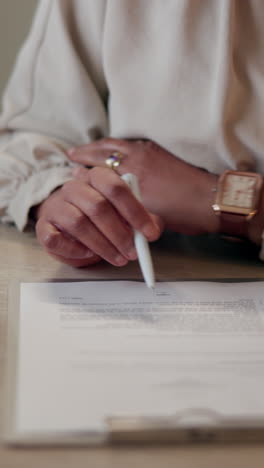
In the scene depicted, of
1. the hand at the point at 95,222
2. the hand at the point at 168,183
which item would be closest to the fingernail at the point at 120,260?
the hand at the point at 95,222

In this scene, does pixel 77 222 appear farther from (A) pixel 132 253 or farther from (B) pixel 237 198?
(B) pixel 237 198

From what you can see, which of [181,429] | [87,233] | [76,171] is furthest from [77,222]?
[181,429]

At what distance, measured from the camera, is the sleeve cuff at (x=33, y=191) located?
2.40 feet

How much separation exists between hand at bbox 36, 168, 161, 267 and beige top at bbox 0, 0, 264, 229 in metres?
0.11

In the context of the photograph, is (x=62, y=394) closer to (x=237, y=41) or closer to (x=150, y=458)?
(x=150, y=458)

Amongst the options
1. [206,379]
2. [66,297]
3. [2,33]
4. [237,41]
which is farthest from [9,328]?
[2,33]

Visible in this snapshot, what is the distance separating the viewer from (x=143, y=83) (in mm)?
752

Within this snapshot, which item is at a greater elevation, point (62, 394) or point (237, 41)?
point (237, 41)

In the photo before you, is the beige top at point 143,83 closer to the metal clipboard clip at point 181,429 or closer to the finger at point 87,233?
the finger at point 87,233

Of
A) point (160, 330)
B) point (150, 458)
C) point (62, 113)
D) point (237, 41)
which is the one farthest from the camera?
point (62, 113)

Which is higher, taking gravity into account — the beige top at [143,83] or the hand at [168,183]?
the beige top at [143,83]

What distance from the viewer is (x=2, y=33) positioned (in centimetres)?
119

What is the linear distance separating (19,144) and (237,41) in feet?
1.06

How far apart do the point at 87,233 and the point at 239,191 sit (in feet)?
0.65
